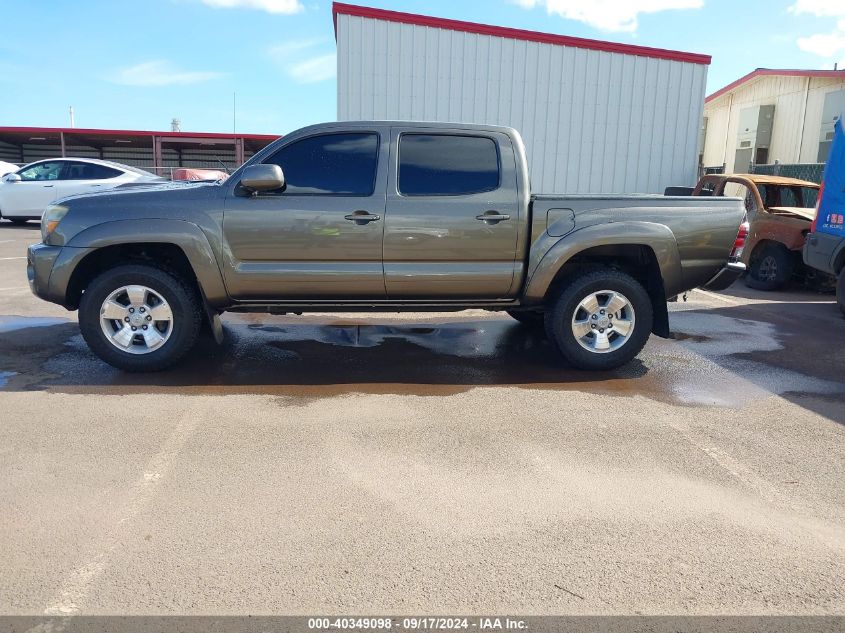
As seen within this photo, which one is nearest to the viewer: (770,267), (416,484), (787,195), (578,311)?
(416,484)

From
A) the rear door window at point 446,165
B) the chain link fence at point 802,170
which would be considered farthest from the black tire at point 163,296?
the chain link fence at point 802,170

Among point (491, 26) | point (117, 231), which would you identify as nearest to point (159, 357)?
point (117, 231)

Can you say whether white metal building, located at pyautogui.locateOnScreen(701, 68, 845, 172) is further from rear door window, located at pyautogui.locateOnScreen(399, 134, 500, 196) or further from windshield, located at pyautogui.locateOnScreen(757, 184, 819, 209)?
rear door window, located at pyautogui.locateOnScreen(399, 134, 500, 196)

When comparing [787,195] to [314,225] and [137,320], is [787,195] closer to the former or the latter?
[314,225]

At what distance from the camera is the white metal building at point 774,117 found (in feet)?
66.9

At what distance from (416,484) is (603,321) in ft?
9.03

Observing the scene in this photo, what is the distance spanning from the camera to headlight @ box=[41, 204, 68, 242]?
511 centimetres

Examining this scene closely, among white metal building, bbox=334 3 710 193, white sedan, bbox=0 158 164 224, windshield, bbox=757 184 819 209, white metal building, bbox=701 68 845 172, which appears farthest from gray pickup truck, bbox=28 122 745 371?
white metal building, bbox=701 68 845 172

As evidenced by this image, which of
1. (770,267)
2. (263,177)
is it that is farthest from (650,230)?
(770,267)

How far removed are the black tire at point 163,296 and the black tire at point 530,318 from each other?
3.16 m

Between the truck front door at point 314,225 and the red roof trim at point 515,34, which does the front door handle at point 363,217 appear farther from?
the red roof trim at point 515,34

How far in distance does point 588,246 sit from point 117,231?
12.0 feet

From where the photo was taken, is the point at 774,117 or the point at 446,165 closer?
the point at 446,165

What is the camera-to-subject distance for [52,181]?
52.6 ft
